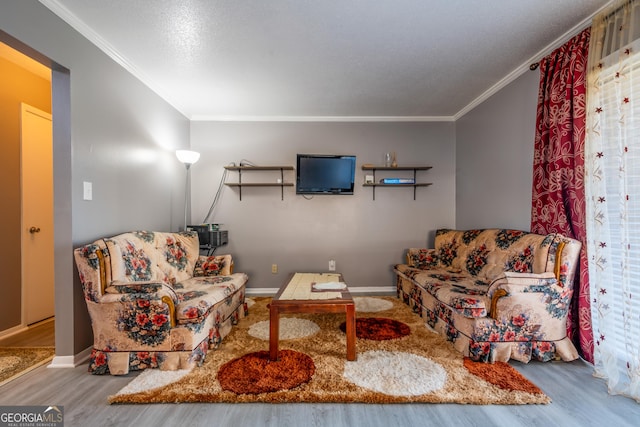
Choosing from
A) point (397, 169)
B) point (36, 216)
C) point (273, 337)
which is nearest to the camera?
point (273, 337)

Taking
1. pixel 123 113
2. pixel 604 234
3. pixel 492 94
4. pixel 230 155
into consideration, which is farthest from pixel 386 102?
pixel 123 113

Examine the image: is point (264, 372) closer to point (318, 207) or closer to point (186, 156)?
point (318, 207)

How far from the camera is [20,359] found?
2.04m

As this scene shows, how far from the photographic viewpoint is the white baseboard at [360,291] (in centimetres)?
372

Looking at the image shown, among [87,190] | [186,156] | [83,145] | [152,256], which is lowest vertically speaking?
[152,256]

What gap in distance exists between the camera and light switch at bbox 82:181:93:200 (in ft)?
6.69

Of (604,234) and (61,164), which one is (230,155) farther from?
(604,234)

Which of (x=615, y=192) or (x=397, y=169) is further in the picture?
(x=397, y=169)

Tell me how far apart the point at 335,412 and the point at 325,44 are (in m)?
2.55

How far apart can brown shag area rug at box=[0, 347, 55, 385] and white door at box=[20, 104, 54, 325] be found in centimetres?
63

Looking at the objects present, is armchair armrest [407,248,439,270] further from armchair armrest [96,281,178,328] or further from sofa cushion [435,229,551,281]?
armchair armrest [96,281,178,328]

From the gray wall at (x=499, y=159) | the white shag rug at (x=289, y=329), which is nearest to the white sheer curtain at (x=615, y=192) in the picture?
the gray wall at (x=499, y=159)

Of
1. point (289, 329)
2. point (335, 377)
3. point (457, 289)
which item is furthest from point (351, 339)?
point (457, 289)

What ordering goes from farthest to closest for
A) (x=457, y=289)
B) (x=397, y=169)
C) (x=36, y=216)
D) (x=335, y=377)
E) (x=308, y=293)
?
(x=397, y=169), (x=36, y=216), (x=457, y=289), (x=308, y=293), (x=335, y=377)
